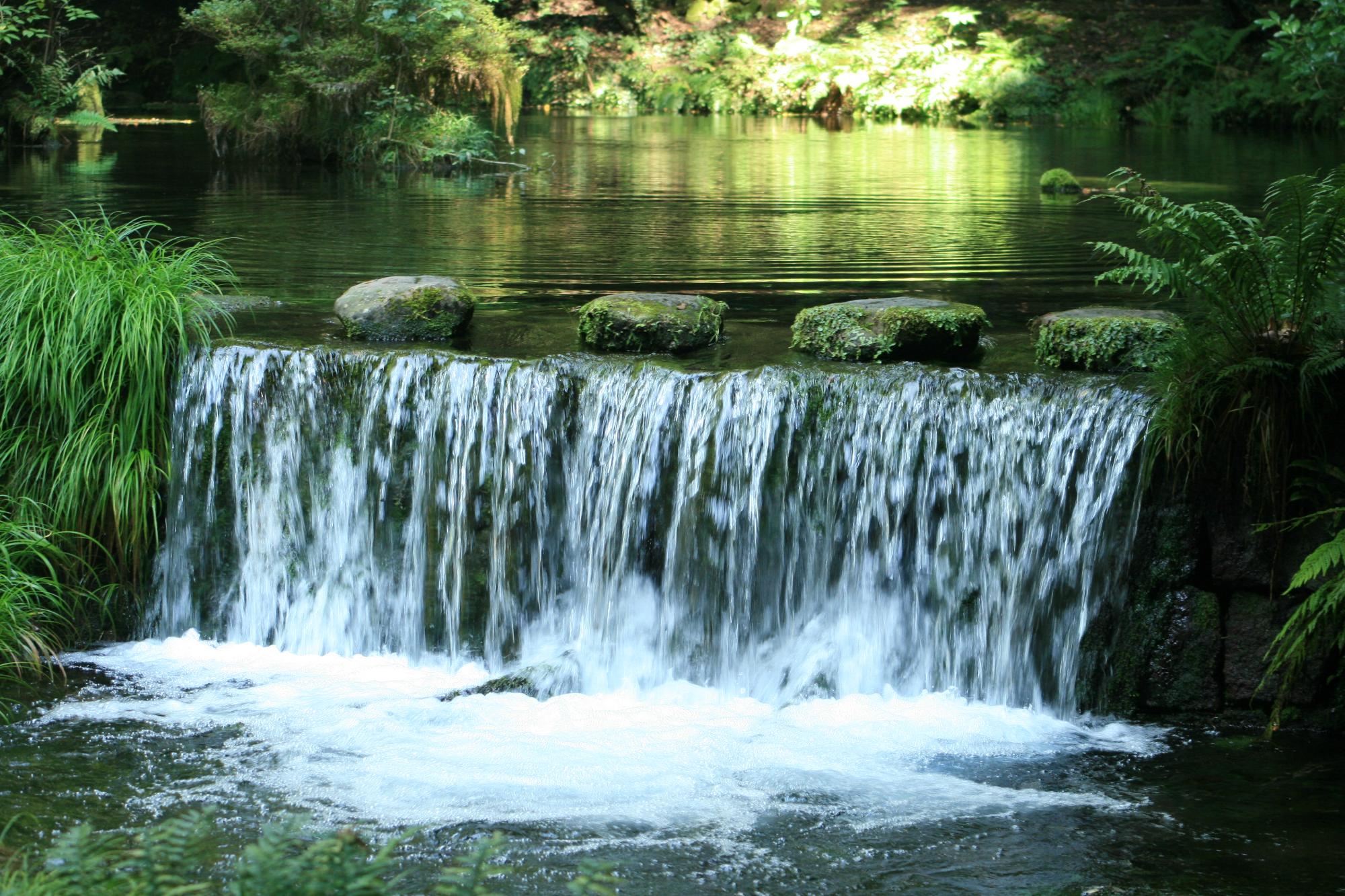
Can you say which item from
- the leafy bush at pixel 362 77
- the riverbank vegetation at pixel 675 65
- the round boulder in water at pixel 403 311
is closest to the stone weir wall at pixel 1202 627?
the round boulder in water at pixel 403 311

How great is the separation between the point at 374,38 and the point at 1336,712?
1621 cm

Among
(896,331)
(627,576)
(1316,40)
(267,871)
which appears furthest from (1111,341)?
(1316,40)

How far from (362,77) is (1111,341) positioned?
14.4 metres

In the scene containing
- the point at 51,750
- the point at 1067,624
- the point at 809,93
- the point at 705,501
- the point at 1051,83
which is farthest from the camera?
the point at 809,93

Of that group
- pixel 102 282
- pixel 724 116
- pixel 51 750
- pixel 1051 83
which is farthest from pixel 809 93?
pixel 51 750

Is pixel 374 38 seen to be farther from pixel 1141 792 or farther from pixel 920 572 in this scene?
pixel 1141 792

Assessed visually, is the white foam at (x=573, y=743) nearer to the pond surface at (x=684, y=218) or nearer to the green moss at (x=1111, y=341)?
the green moss at (x=1111, y=341)

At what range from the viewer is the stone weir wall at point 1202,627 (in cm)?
569

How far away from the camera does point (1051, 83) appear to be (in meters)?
29.4

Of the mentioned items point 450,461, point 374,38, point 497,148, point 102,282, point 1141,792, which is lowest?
point 1141,792

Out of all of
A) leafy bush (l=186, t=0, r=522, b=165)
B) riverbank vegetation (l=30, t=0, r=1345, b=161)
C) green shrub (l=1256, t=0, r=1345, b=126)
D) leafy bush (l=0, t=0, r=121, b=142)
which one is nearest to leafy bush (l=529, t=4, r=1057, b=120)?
riverbank vegetation (l=30, t=0, r=1345, b=161)

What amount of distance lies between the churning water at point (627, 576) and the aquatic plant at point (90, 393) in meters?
0.17

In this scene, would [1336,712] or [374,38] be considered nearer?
[1336,712]

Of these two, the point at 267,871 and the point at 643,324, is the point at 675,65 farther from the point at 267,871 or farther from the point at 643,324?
the point at 267,871
